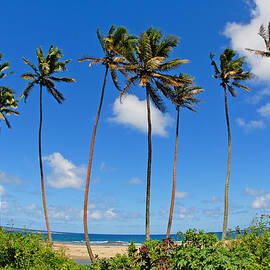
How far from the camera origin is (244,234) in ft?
27.1

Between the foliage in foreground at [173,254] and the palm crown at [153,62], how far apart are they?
38.8 ft

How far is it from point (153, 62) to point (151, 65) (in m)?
0.24

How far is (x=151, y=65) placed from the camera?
61.8ft

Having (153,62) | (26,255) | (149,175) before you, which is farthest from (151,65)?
(26,255)

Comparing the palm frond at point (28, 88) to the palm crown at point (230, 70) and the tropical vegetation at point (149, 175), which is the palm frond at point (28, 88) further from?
the palm crown at point (230, 70)

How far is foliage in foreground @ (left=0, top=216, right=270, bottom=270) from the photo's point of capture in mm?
5148

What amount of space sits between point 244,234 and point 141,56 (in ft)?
44.3

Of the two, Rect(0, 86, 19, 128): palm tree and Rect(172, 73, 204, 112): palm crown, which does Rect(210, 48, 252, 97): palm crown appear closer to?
Rect(172, 73, 204, 112): palm crown

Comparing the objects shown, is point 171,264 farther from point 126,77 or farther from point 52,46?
point 52,46

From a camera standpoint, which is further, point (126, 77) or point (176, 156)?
point (176, 156)

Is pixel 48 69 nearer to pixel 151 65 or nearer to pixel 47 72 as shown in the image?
pixel 47 72

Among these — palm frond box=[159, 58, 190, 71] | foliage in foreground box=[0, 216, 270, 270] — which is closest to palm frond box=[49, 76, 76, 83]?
palm frond box=[159, 58, 190, 71]

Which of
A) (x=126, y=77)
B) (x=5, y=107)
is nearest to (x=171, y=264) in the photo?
(x=126, y=77)

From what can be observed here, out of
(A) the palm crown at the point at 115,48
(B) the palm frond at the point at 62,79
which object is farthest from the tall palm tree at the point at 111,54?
(B) the palm frond at the point at 62,79
